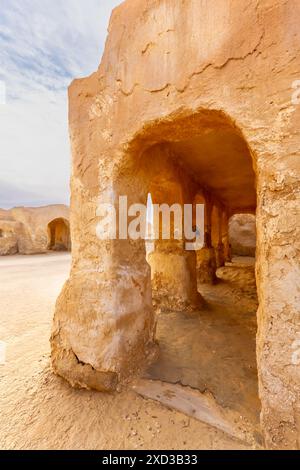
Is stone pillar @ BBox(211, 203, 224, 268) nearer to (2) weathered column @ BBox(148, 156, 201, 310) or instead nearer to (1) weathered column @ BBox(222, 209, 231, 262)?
(1) weathered column @ BBox(222, 209, 231, 262)

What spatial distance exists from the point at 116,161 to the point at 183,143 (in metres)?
1.55

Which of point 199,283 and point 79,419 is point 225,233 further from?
point 79,419

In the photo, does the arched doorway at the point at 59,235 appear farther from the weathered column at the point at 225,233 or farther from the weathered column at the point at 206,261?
the weathered column at the point at 206,261

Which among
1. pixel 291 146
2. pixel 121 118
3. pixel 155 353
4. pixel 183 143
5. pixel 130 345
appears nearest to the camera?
pixel 291 146


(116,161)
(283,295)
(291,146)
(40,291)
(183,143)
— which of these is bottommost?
(40,291)

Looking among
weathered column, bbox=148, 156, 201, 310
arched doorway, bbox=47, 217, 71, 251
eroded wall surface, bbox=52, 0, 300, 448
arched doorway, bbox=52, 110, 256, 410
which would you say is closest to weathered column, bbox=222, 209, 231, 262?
weathered column, bbox=148, 156, 201, 310

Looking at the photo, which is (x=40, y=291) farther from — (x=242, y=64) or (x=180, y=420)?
(x=242, y=64)

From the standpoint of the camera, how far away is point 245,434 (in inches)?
62.6

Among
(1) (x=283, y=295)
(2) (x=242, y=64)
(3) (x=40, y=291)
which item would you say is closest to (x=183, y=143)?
(2) (x=242, y=64)

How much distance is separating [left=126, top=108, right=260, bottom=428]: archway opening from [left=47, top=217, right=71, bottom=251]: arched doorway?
1456cm

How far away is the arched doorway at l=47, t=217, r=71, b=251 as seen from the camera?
58.3 feet

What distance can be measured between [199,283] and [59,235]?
15.3 m

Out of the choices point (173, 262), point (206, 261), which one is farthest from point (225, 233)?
point (173, 262)

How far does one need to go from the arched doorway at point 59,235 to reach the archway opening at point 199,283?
47.8 feet
